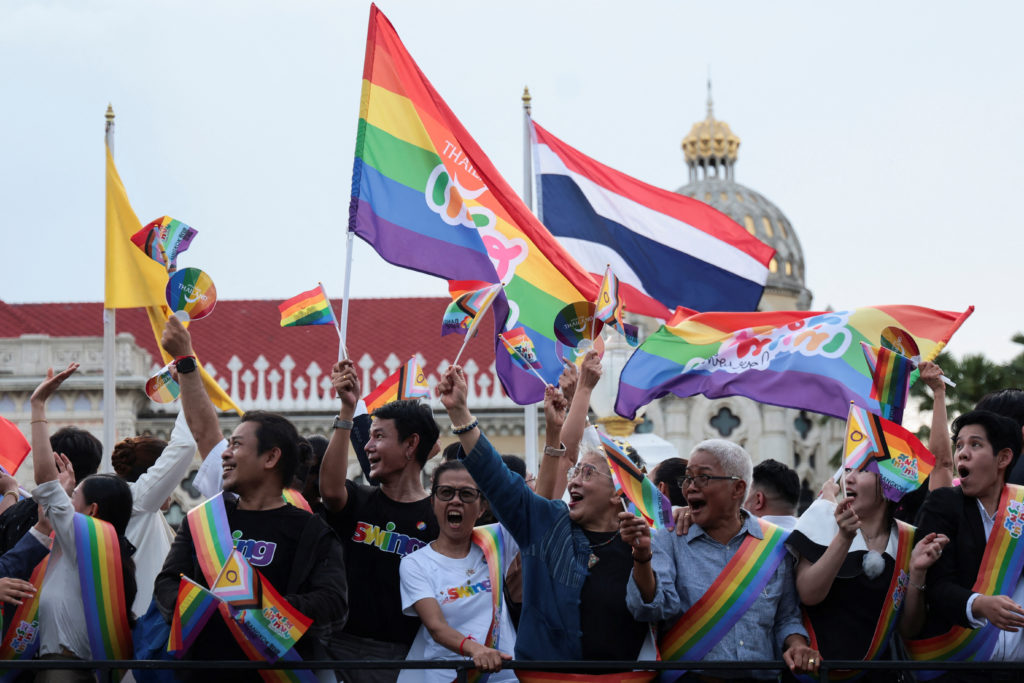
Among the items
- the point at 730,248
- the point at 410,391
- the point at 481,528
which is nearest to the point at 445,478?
the point at 481,528

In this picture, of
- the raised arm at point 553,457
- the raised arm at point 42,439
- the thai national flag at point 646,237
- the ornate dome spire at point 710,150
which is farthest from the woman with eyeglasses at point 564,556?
the ornate dome spire at point 710,150

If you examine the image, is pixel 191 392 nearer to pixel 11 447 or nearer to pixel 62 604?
pixel 62 604

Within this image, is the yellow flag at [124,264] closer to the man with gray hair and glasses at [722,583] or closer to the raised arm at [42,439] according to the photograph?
the raised arm at [42,439]

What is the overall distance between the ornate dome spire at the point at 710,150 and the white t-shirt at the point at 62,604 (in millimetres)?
47075

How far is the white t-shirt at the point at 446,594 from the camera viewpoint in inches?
223

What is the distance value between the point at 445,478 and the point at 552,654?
86 centimetres

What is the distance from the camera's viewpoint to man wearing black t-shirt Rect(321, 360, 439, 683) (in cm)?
597

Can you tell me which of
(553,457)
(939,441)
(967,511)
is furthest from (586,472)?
(939,441)

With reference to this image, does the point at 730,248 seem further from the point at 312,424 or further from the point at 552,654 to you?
the point at 312,424

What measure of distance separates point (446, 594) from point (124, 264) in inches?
302

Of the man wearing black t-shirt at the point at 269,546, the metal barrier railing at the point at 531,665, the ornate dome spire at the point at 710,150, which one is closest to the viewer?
the metal barrier railing at the point at 531,665

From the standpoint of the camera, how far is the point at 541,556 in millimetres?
5484

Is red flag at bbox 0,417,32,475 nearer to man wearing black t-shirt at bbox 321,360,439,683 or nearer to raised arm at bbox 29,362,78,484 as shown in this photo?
raised arm at bbox 29,362,78,484

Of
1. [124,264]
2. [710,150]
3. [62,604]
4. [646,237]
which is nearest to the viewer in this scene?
[62,604]
